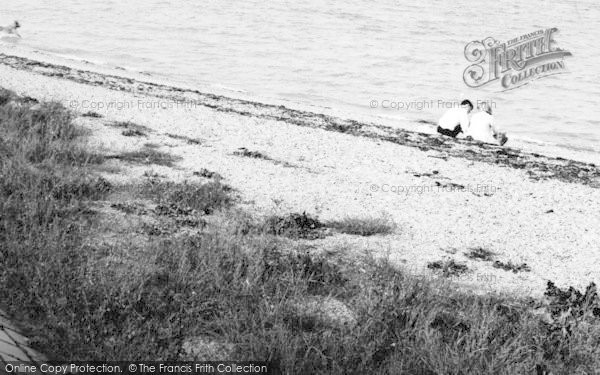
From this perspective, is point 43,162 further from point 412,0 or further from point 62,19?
point 412,0

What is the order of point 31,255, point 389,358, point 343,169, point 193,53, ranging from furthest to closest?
point 193,53, point 343,169, point 31,255, point 389,358

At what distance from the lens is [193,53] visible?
1294 inches

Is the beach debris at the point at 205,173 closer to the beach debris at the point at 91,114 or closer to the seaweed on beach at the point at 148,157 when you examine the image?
the seaweed on beach at the point at 148,157

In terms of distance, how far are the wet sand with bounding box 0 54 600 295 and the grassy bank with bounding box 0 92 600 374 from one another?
0.87 m

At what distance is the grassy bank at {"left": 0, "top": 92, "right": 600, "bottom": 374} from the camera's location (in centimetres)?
492

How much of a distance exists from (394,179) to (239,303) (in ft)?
20.8

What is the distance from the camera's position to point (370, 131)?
1638 centimetres

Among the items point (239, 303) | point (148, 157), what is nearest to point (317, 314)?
point (239, 303)

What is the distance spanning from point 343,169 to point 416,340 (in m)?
6.86

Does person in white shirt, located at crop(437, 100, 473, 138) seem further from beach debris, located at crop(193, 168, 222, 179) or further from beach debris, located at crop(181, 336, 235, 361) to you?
beach debris, located at crop(181, 336, 235, 361)

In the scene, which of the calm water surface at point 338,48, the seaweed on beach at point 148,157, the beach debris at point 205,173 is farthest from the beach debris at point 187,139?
the calm water surface at point 338,48

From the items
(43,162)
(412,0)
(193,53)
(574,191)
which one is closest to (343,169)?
(574,191)

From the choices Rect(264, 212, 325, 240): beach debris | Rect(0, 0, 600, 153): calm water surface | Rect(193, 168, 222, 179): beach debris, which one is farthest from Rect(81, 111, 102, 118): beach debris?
Rect(0, 0, 600, 153): calm water surface

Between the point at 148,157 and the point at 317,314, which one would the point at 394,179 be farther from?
the point at 317,314
